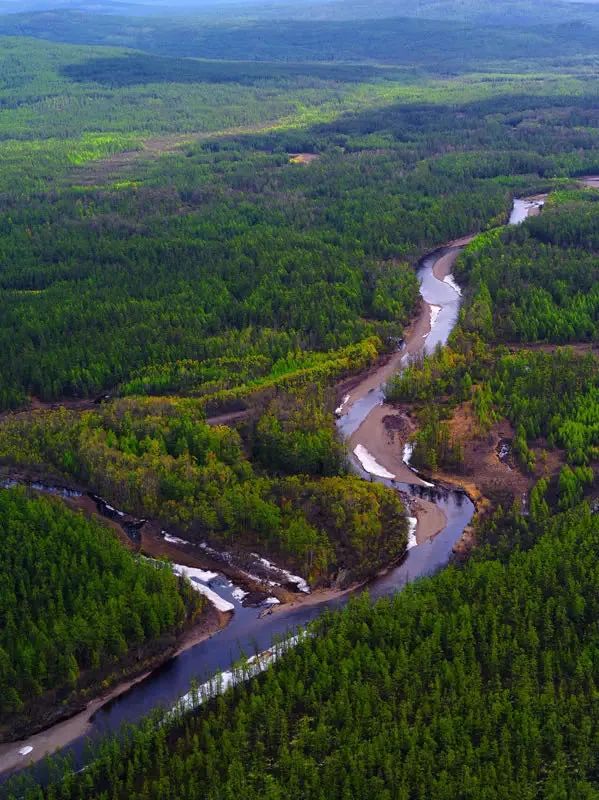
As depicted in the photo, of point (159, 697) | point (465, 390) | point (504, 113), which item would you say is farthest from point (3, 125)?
point (159, 697)

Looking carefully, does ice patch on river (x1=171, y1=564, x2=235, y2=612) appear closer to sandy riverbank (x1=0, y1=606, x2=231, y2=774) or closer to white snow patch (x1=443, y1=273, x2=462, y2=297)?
sandy riverbank (x1=0, y1=606, x2=231, y2=774)

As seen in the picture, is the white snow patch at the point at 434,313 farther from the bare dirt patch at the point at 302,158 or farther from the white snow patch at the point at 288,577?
the bare dirt patch at the point at 302,158

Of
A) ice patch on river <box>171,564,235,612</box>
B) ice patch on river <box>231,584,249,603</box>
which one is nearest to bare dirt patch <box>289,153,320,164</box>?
ice patch on river <box>171,564,235,612</box>

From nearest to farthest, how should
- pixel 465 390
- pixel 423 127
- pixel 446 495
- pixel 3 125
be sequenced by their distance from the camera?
pixel 446 495, pixel 465 390, pixel 423 127, pixel 3 125

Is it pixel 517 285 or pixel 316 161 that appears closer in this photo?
pixel 517 285

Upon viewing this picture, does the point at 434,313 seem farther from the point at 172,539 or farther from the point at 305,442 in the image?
the point at 172,539

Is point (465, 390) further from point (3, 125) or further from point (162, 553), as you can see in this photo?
point (3, 125)

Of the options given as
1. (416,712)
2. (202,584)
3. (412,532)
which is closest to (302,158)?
(412,532)
